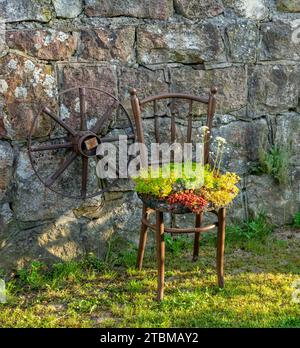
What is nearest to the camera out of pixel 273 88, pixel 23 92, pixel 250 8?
pixel 23 92

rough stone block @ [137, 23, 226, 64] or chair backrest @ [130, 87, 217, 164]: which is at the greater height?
rough stone block @ [137, 23, 226, 64]

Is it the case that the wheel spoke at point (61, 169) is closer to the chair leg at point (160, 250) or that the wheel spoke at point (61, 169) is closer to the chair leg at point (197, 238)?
the chair leg at point (160, 250)

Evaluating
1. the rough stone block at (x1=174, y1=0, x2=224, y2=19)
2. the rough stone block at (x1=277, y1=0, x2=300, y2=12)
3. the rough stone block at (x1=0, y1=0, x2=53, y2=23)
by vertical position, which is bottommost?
the rough stone block at (x1=0, y1=0, x2=53, y2=23)

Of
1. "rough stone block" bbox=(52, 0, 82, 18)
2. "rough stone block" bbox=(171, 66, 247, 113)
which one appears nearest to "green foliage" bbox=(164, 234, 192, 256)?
"rough stone block" bbox=(171, 66, 247, 113)

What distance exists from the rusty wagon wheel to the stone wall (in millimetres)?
66

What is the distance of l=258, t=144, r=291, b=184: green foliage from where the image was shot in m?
4.13

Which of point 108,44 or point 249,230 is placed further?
point 249,230

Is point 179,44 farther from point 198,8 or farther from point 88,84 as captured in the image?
point 88,84

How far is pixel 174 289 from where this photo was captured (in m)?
3.53

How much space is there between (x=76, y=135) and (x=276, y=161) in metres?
1.47

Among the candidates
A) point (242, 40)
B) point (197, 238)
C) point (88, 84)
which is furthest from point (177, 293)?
point (242, 40)

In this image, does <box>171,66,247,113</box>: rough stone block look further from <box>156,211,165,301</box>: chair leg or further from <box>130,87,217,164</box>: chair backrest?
<box>156,211,165,301</box>: chair leg

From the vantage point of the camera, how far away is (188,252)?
4.04 metres
